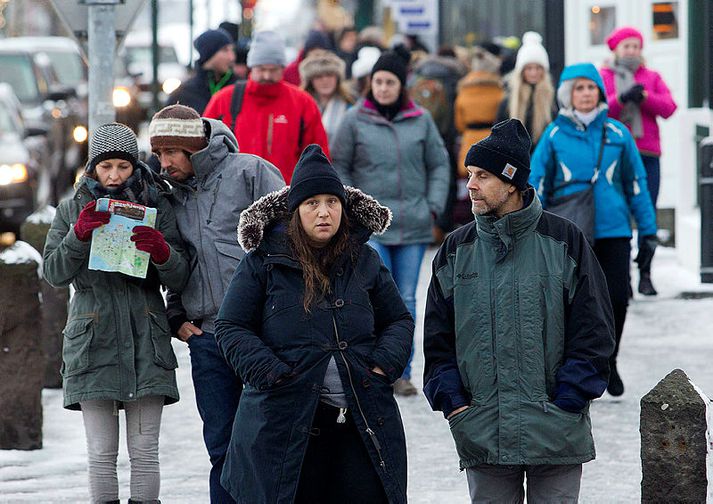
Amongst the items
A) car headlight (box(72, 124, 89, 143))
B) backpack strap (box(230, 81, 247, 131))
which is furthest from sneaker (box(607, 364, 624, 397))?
car headlight (box(72, 124, 89, 143))

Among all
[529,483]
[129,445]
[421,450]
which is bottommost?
[421,450]

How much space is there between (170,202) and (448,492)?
1919mm

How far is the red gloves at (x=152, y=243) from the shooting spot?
5.95 metres

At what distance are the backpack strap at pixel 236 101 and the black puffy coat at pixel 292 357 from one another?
3233 mm

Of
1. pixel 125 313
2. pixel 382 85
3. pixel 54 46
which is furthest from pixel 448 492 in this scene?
pixel 54 46

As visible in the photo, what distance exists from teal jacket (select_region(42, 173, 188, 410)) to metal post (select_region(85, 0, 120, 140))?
2134mm

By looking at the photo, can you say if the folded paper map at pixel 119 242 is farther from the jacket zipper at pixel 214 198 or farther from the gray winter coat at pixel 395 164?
the gray winter coat at pixel 395 164

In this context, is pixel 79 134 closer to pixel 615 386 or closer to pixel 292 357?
pixel 615 386

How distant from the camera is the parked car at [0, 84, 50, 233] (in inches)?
652

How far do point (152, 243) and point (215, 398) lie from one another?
0.66 m

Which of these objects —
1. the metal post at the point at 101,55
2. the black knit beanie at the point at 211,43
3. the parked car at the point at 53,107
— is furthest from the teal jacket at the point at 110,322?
the parked car at the point at 53,107

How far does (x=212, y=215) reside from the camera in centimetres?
623

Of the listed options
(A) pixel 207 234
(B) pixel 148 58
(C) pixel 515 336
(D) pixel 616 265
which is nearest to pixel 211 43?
(D) pixel 616 265

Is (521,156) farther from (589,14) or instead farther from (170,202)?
(589,14)
